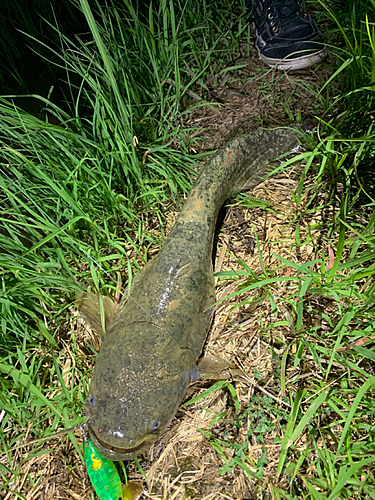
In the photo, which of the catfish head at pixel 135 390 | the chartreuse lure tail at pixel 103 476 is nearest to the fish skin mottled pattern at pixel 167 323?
the catfish head at pixel 135 390

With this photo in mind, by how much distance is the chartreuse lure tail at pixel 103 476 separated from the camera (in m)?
1.78

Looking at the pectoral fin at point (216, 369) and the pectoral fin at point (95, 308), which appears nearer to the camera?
the pectoral fin at point (216, 369)

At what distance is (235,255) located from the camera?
96.0 inches

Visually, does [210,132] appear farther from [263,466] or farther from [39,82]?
[263,466]

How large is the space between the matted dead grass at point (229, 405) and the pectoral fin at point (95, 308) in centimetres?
13

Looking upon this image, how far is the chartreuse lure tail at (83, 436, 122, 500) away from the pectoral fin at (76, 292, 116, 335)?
0.65 meters

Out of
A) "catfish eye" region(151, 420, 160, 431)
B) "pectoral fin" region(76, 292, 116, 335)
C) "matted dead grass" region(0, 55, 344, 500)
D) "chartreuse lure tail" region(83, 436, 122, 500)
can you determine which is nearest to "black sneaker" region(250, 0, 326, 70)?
"matted dead grass" region(0, 55, 344, 500)

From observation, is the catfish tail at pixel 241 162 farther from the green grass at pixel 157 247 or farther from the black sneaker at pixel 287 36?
the black sneaker at pixel 287 36

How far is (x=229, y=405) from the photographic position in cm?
195

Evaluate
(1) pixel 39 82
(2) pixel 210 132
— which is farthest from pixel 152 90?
(1) pixel 39 82

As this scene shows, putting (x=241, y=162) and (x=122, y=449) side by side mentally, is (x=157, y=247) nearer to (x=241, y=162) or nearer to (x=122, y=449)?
(x=241, y=162)

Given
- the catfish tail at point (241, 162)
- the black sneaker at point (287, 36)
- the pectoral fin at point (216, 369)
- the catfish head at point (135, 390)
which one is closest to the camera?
the catfish head at point (135, 390)

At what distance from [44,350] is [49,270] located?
19.6 inches

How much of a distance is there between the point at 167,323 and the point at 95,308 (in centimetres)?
50
